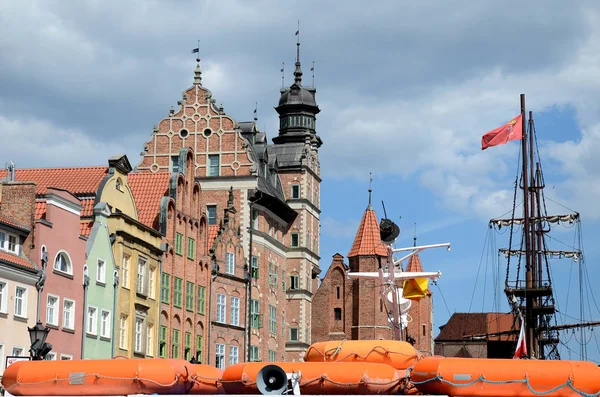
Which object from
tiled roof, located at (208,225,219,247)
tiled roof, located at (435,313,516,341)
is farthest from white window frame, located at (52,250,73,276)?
tiled roof, located at (435,313,516,341)

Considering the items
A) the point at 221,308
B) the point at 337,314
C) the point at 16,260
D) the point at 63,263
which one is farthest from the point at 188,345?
the point at 337,314

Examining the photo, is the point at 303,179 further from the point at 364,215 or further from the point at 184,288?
the point at 184,288

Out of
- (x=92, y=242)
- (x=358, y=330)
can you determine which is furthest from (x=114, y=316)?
(x=358, y=330)

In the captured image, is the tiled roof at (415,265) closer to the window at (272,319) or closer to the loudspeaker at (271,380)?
the window at (272,319)

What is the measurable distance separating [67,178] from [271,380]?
135 feet

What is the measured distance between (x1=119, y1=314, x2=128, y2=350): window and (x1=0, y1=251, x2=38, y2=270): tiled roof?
8941 mm

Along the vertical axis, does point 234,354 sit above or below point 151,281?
below

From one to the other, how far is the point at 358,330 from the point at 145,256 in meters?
42.8

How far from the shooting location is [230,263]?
69125 millimetres

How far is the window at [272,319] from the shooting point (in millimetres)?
78062

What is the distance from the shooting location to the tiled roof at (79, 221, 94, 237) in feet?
167

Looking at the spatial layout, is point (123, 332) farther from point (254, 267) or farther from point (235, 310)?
point (254, 267)

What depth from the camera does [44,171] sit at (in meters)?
57.6

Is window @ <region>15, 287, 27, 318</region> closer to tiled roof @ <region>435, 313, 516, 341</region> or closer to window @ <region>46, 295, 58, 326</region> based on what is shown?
window @ <region>46, 295, 58, 326</region>
